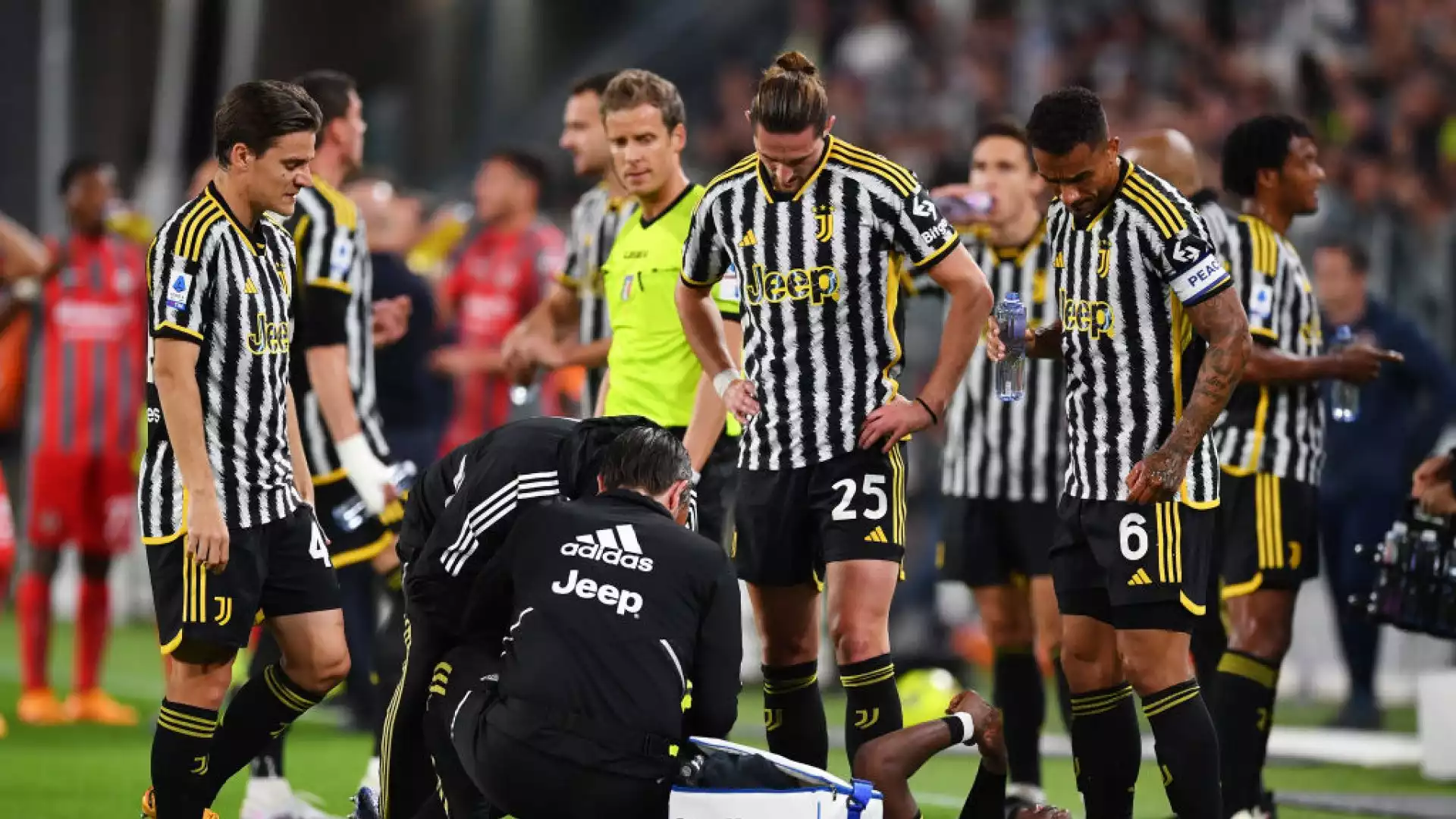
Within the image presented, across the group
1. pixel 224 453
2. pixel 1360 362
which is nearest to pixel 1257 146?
pixel 1360 362

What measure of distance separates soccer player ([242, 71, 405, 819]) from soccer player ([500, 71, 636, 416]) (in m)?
0.60

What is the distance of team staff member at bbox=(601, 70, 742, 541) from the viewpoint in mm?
6602

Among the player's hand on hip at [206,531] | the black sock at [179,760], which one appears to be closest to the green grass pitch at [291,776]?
the black sock at [179,760]

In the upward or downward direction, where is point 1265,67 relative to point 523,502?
upward

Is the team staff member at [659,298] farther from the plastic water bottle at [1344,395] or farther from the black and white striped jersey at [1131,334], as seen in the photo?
the plastic water bottle at [1344,395]

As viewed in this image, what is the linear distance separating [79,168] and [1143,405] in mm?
6027

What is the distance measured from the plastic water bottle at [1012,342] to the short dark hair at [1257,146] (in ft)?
3.97

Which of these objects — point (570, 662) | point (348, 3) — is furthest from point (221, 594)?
point (348, 3)

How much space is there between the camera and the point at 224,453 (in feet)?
18.4

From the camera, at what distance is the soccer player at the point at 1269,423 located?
6.68 meters

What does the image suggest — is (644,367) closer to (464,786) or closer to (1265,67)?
(464,786)

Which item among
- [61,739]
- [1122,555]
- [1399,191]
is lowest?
[61,739]

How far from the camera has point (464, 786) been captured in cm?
523

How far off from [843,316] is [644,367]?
1.11 metres
